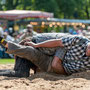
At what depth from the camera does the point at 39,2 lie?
3641cm

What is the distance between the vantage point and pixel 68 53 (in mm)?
5852

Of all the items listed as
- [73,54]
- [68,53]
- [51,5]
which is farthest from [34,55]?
[51,5]

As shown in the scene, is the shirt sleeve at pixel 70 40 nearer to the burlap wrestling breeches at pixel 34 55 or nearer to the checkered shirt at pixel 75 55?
the checkered shirt at pixel 75 55

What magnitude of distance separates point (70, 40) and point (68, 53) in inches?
11.3

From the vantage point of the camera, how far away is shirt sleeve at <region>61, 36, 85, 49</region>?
226 inches

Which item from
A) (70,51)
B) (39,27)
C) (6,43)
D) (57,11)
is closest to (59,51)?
(70,51)

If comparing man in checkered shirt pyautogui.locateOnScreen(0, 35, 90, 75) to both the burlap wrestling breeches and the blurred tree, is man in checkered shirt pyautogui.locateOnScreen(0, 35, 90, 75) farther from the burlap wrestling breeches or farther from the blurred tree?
the blurred tree

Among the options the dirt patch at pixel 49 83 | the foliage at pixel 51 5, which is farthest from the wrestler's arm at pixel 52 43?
the foliage at pixel 51 5

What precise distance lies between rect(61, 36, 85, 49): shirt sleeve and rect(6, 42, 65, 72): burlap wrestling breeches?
6.0 inches

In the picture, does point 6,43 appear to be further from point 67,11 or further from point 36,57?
point 67,11

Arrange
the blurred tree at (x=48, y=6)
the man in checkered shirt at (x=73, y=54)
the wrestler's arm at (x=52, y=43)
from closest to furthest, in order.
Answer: the man in checkered shirt at (x=73, y=54)
the wrestler's arm at (x=52, y=43)
the blurred tree at (x=48, y=6)

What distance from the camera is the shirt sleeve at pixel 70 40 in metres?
5.73

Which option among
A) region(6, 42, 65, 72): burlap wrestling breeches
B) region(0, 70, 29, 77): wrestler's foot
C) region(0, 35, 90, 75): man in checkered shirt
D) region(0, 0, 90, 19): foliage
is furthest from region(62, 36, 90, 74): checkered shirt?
region(0, 0, 90, 19): foliage

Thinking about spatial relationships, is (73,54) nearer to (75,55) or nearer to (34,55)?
(75,55)
